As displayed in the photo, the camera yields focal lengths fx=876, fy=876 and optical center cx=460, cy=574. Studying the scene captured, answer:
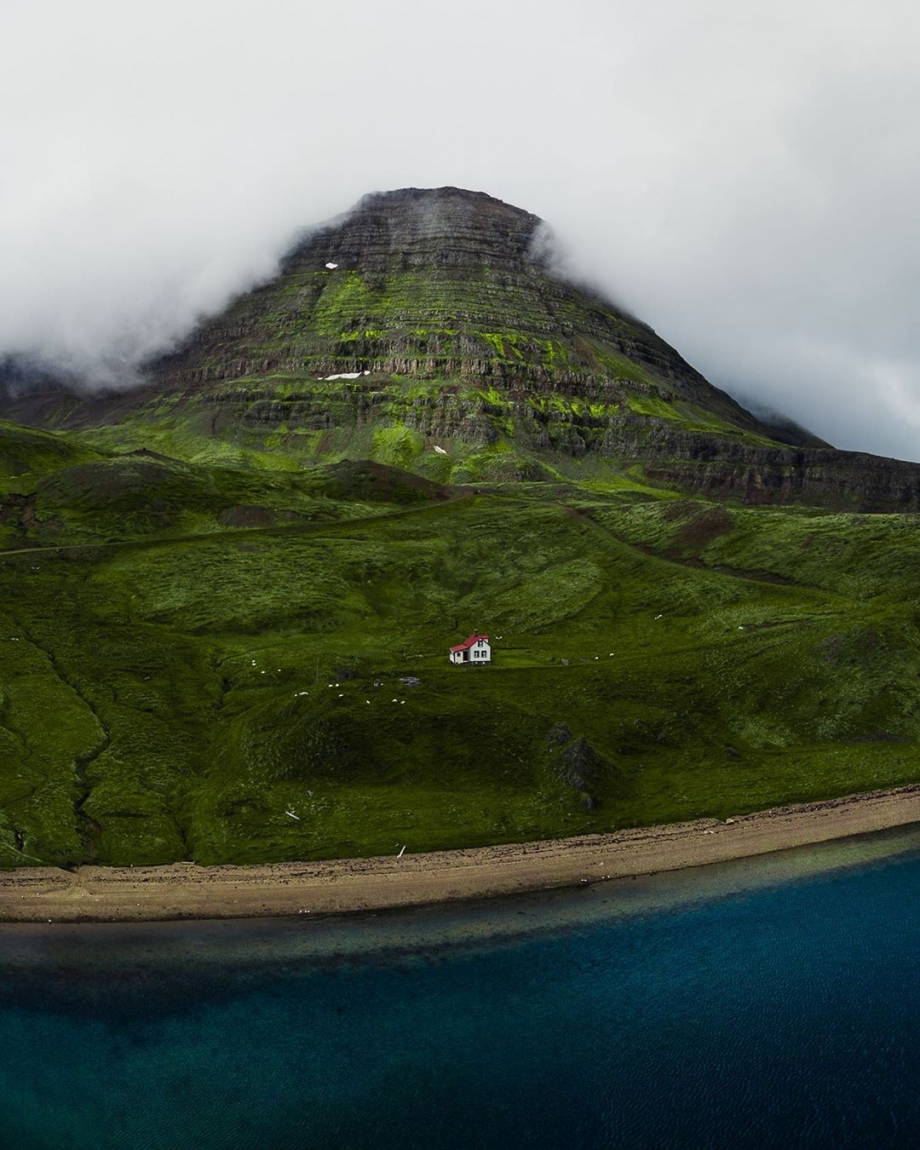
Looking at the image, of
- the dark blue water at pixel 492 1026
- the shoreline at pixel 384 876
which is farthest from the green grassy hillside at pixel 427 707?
the dark blue water at pixel 492 1026

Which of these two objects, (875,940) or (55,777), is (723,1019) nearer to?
(875,940)

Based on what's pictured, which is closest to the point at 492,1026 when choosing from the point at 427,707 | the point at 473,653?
the point at 427,707

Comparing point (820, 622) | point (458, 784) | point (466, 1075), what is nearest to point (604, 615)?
point (820, 622)

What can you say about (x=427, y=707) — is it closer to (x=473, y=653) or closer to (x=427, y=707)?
(x=427, y=707)

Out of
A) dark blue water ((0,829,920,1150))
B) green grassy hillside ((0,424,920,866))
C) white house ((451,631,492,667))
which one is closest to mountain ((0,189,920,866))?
green grassy hillside ((0,424,920,866))

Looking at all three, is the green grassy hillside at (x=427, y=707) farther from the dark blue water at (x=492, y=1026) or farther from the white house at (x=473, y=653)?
the dark blue water at (x=492, y=1026)
